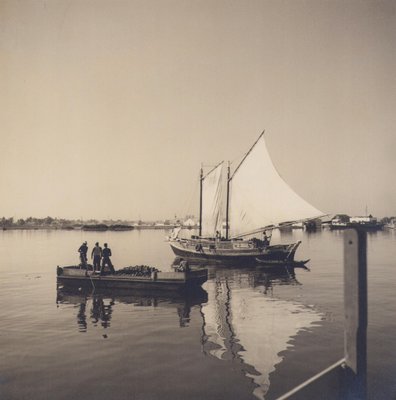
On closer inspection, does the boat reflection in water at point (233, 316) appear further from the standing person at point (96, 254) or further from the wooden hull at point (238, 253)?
the wooden hull at point (238, 253)

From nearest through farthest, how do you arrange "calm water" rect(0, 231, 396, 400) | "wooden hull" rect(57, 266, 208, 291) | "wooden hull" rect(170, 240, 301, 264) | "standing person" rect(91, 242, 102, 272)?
"calm water" rect(0, 231, 396, 400) → "wooden hull" rect(57, 266, 208, 291) → "standing person" rect(91, 242, 102, 272) → "wooden hull" rect(170, 240, 301, 264)

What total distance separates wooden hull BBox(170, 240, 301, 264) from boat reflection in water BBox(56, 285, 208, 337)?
20.0m

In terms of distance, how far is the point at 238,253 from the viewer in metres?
48.6

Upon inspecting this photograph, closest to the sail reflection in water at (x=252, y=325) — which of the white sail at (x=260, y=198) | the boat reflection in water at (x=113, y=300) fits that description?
the boat reflection in water at (x=113, y=300)

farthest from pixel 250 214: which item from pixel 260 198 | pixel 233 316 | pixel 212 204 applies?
pixel 233 316

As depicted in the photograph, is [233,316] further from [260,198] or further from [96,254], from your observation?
[260,198]

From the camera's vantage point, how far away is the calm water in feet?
40.1

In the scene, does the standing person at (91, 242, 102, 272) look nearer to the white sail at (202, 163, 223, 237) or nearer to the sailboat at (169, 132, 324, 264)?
the sailboat at (169, 132, 324, 264)

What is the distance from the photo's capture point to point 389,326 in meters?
19.0

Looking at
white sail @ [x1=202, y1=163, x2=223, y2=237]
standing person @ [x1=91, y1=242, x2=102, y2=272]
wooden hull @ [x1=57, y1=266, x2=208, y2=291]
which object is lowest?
wooden hull @ [x1=57, y1=266, x2=208, y2=291]

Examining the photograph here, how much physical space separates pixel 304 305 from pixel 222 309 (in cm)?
542

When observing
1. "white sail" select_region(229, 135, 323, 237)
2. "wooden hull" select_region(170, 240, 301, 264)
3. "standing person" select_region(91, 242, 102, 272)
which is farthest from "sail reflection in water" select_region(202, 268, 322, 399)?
"white sail" select_region(229, 135, 323, 237)

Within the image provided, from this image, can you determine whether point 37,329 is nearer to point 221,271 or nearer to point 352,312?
point 352,312

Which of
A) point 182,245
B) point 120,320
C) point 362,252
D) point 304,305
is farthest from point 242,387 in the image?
point 182,245
